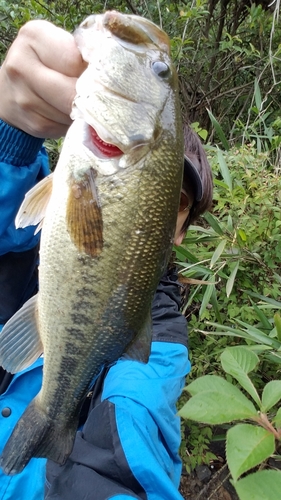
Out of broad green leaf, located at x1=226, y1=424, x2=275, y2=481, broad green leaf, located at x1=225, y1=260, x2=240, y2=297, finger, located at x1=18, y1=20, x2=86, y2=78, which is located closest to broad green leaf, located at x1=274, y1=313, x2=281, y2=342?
broad green leaf, located at x1=225, y1=260, x2=240, y2=297

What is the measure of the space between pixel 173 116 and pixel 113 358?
67 cm

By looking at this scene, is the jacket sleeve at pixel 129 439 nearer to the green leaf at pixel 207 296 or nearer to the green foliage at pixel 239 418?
Answer: the green leaf at pixel 207 296

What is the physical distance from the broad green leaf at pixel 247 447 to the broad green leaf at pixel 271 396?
0.25 feet

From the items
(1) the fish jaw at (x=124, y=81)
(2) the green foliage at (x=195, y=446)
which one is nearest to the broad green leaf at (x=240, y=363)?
(1) the fish jaw at (x=124, y=81)

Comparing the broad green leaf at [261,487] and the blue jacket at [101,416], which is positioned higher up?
the broad green leaf at [261,487]

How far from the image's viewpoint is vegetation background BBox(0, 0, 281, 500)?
2.73 ft

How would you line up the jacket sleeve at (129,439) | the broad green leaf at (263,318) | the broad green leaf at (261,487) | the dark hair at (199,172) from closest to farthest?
the broad green leaf at (261,487) → the jacket sleeve at (129,439) → the dark hair at (199,172) → the broad green leaf at (263,318)

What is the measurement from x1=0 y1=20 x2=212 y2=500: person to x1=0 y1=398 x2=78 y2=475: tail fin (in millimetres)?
269

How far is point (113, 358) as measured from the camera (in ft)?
3.69

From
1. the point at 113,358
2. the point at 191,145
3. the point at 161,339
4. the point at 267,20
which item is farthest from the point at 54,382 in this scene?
the point at 267,20

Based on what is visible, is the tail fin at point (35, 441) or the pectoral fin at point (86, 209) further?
the tail fin at point (35, 441)

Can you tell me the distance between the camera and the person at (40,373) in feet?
3.33

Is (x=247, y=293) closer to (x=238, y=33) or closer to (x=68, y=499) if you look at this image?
(x=68, y=499)

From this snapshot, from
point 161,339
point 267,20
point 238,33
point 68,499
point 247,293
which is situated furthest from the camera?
point 238,33
